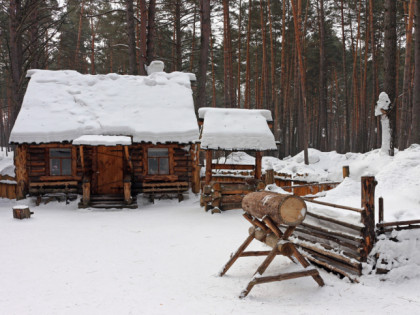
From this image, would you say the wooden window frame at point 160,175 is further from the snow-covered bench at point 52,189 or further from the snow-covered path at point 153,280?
the snow-covered path at point 153,280

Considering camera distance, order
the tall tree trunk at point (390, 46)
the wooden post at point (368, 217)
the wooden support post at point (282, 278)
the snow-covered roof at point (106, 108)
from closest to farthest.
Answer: the wooden support post at point (282, 278) < the wooden post at point (368, 217) < the tall tree trunk at point (390, 46) < the snow-covered roof at point (106, 108)

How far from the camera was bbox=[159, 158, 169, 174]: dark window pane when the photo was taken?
44.2 feet

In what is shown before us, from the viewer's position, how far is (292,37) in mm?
22281

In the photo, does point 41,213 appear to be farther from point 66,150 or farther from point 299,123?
point 299,123

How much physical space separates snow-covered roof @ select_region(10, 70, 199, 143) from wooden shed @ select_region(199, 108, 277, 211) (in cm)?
168

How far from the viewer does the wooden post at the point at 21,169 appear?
12562mm

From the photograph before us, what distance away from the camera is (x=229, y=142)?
10.9 m

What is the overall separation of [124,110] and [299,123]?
13.5 meters

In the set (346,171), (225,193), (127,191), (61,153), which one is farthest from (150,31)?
(346,171)

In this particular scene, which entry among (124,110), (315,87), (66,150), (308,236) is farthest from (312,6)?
(308,236)

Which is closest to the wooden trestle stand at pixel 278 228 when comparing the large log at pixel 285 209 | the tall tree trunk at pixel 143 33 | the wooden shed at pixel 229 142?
the large log at pixel 285 209

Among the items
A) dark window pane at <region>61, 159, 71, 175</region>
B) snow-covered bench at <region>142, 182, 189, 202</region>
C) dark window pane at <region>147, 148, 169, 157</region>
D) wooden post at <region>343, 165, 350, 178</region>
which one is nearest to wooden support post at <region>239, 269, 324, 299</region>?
wooden post at <region>343, 165, 350, 178</region>

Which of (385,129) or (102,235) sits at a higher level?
(385,129)

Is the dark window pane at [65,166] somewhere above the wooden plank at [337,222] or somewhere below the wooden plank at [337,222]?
above
